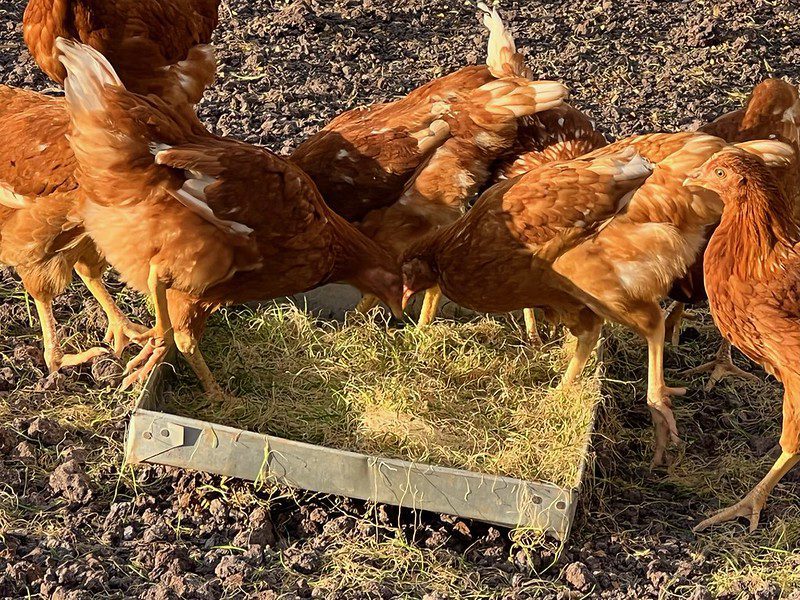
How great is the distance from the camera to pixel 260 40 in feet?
22.2

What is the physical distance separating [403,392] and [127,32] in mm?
2025

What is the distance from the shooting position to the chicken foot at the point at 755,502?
12.3 feet

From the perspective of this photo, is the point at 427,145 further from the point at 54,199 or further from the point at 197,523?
the point at 197,523

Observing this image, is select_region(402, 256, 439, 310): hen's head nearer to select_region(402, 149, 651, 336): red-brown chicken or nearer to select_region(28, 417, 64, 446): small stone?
select_region(402, 149, 651, 336): red-brown chicken

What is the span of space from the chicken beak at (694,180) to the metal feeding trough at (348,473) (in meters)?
1.08

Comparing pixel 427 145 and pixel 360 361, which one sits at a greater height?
pixel 427 145

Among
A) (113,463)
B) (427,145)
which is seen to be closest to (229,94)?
(427,145)

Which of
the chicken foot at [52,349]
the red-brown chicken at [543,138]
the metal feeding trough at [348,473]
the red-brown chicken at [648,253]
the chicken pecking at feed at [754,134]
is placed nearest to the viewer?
the metal feeding trough at [348,473]

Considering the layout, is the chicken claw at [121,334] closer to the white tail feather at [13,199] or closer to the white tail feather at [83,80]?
the white tail feather at [13,199]

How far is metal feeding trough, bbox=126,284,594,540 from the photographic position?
3.49m

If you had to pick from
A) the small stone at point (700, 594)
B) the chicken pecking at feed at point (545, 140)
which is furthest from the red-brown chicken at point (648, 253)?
the small stone at point (700, 594)

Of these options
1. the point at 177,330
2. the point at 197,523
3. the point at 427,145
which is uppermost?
the point at 427,145

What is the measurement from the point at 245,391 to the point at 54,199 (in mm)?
1121

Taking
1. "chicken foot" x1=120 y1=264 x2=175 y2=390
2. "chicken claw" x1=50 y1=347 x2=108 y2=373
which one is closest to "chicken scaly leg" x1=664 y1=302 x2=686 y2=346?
"chicken foot" x1=120 y1=264 x2=175 y2=390
